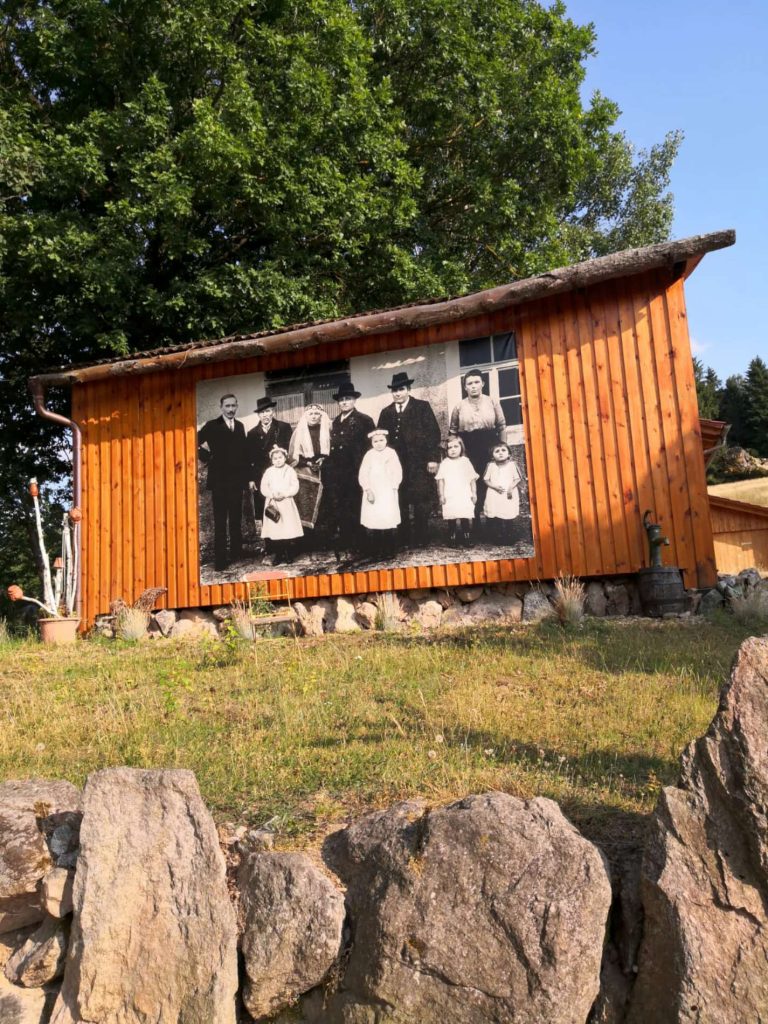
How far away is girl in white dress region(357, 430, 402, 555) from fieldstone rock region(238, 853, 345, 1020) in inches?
308

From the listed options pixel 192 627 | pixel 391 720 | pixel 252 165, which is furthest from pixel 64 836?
pixel 252 165

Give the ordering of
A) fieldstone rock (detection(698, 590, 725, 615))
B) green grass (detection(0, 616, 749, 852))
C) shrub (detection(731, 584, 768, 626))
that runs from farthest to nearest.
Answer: fieldstone rock (detection(698, 590, 725, 615)) < shrub (detection(731, 584, 768, 626)) < green grass (detection(0, 616, 749, 852))

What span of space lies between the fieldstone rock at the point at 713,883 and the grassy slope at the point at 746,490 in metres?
32.2

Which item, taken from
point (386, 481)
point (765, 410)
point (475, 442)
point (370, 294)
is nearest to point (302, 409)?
point (386, 481)

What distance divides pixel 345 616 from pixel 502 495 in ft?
8.77

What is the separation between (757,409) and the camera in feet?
146

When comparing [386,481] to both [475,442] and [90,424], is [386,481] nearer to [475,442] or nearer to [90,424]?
[475,442]

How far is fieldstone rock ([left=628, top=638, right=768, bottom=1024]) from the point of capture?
2.87m

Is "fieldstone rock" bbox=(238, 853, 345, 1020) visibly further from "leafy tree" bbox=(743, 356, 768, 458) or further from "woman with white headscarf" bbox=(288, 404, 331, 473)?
"leafy tree" bbox=(743, 356, 768, 458)

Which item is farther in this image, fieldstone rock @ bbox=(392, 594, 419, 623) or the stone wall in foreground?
fieldstone rock @ bbox=(392, 594, 419, 623)

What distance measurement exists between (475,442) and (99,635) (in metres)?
6.01

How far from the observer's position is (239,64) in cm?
1661

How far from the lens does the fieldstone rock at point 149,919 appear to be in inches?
129

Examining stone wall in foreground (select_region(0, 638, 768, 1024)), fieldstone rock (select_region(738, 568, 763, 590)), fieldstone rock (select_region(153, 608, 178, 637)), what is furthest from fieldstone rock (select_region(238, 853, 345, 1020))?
fieldstone rock (select_region(153, 608, 178, 637))
